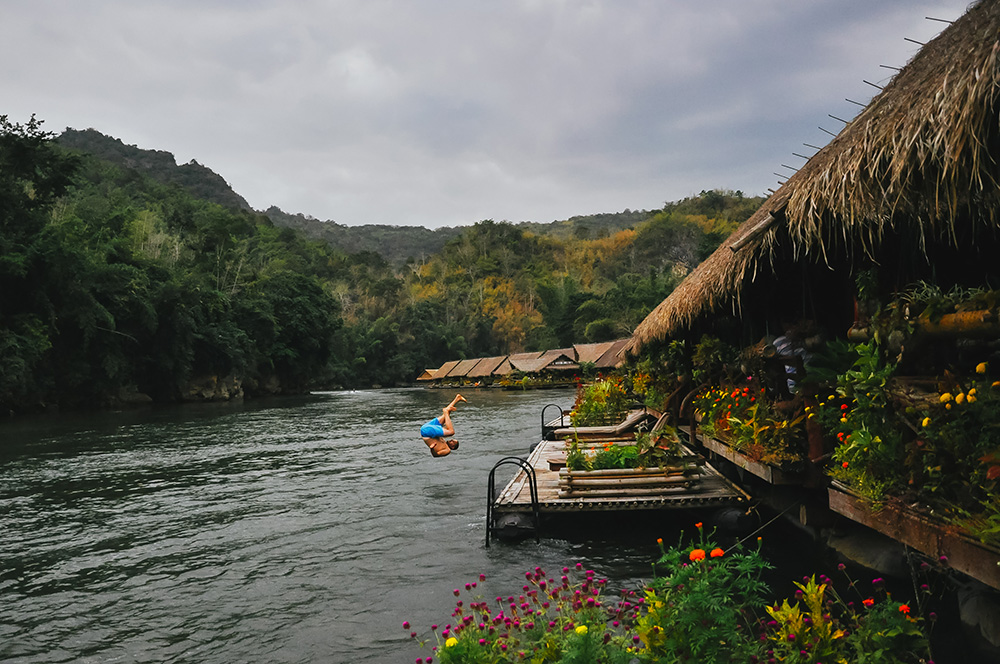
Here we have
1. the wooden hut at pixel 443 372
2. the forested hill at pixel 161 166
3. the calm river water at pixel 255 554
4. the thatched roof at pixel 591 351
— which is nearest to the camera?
the calm river water at pixel 255 554

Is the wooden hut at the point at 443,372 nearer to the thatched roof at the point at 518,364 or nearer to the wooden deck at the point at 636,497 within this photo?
the thatched roof at the point at 518,364

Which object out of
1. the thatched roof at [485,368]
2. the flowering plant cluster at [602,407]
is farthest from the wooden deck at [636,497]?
the thatched roof at [485,368]

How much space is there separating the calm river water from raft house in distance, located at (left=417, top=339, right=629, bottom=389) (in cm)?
3760

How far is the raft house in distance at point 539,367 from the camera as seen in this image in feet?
191

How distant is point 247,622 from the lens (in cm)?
689

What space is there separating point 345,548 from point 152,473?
8735 millimetres

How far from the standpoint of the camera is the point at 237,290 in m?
61.7

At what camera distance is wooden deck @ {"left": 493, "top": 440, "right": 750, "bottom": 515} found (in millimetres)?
8375

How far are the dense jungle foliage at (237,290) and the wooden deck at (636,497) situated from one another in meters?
29.9

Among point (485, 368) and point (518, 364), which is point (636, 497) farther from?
point (485, 368)

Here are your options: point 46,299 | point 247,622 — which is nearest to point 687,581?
point 247,622

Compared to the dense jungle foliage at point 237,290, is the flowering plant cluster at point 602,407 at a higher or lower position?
lower

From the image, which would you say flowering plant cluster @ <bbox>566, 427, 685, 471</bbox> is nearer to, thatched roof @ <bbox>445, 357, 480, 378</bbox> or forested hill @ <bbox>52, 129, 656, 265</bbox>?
thatched roof @ <bbox>445, 357, 480, 378</bbox>

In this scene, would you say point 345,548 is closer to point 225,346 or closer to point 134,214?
point 225,346
